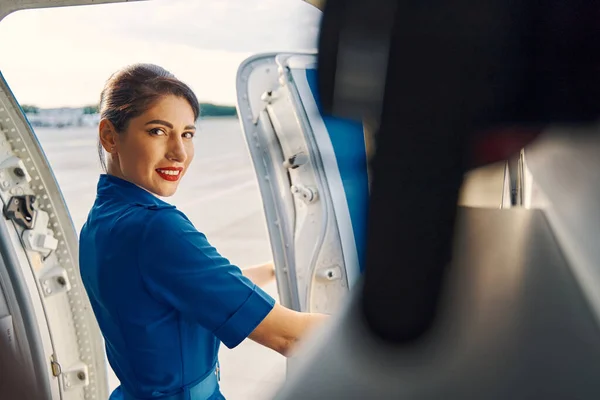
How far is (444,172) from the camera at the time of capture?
13.2 inches

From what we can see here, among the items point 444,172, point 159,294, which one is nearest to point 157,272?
point 159,294

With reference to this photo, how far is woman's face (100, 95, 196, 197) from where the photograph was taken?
1777 mm

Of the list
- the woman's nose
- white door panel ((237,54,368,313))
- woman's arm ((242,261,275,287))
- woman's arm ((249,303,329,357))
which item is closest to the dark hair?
the woman's nose

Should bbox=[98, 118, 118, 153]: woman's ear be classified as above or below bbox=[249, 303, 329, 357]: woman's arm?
above

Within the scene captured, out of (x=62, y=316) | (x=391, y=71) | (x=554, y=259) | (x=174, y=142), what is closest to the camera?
(x=391, y=71)

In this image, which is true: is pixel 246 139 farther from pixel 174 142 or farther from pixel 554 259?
pixel 554 259

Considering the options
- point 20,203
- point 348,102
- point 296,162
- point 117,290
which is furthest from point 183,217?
point 348,102

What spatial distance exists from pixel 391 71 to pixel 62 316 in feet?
8.39

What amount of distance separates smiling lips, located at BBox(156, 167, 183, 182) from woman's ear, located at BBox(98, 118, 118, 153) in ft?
0.57

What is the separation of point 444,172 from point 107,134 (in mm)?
1659

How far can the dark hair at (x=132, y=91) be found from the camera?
1783 mm

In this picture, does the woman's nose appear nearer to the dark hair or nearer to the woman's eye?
the woman's eye

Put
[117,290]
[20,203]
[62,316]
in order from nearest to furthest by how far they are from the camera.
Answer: [117,290] → [20,203] → [62,316]

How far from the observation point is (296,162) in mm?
2365
